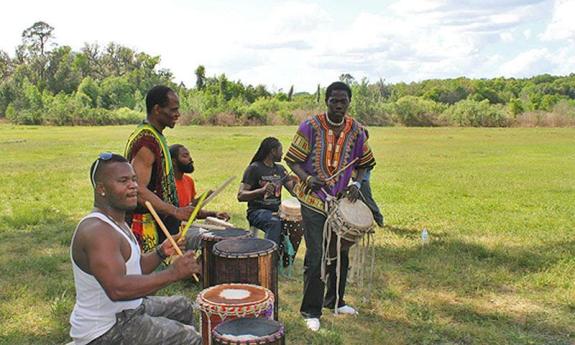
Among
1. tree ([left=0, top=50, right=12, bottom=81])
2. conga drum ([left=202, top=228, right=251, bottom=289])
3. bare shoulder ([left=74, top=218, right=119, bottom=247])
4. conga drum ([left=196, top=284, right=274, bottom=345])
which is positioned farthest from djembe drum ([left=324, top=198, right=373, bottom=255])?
tree ([left=0, top=50, right=12, bottom=81])

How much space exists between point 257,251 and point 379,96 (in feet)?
140

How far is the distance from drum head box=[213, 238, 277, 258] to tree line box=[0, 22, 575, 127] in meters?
34.1

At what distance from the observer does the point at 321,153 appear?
5.23 metres

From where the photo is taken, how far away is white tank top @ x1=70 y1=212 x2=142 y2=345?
3270mm

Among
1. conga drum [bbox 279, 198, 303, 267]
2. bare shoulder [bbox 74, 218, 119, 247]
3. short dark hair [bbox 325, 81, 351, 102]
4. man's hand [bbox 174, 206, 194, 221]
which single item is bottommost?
conga drum [bbox 279, 198, 303, 267]

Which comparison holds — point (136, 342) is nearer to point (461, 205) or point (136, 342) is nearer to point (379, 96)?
point (461, 205)

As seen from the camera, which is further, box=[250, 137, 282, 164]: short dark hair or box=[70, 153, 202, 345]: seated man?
box=[250, 137, 282, 164]: short dark hair

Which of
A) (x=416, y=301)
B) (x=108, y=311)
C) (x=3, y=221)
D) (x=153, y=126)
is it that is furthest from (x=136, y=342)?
(x=3, y=221)

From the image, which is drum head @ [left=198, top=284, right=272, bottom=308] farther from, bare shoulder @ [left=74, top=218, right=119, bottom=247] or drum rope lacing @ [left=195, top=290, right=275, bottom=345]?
bare shoulder @ [left=74, top=218, right=119, bottom=247]

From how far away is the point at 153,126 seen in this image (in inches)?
192

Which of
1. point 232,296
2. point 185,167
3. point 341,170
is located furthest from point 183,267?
point 185,167

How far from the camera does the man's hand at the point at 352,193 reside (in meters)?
5.15

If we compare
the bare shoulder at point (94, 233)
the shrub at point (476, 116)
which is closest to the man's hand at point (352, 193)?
the bare shoulder at point (94, 233)

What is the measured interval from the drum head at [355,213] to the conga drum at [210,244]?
33.7 inches
